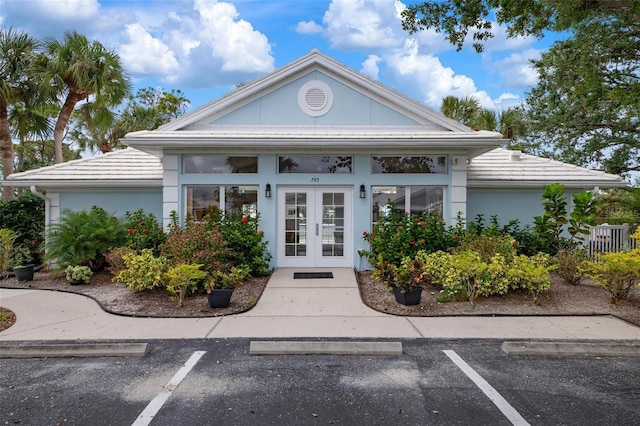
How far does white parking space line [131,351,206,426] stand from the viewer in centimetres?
335

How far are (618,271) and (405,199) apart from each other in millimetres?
4542

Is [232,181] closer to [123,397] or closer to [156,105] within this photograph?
[123,397]

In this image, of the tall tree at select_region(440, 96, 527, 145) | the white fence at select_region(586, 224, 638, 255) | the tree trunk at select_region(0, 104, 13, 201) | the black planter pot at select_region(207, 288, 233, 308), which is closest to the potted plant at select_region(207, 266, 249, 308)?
the black planter pot at select_region(207, 288, 233, 308)

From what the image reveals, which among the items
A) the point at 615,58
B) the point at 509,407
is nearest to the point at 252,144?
the point at 509,407

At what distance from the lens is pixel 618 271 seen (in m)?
6.86

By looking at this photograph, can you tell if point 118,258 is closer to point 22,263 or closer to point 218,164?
point 218,164

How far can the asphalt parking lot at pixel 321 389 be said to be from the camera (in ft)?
11.1

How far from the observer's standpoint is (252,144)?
9234mm

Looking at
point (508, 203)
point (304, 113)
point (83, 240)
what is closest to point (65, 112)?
point (83, 240)

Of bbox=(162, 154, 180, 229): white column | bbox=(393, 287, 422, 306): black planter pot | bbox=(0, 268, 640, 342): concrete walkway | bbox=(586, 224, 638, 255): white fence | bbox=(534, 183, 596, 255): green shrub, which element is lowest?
bbox=(0, 268, 640, 342): concrete walkway

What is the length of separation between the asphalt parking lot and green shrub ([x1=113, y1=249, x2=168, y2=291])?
272 centimetres

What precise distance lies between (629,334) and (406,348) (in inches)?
133

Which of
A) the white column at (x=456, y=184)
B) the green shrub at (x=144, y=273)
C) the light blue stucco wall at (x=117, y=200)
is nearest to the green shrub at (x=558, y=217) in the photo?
the white column at (x=456, y=184)

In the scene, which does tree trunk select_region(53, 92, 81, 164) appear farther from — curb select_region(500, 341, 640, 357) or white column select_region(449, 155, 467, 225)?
curb select_region(500, 341, 640, 357)
